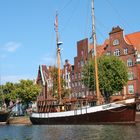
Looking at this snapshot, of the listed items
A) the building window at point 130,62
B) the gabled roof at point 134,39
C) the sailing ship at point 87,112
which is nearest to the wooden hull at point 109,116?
the sailing ship at point 87,112

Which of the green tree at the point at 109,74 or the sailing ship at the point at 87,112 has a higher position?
the green tree at the point at 109,74

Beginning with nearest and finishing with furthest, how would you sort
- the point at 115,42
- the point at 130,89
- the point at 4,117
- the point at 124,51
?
1. the point at 4,117
2. the point at 130,89
3. the point at 124,51
4. the point at 115,42

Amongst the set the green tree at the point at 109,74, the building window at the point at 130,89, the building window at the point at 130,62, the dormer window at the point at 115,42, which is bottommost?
the building window at the point at 130,89

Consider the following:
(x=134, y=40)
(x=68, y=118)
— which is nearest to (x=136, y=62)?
(x=134, y=40)

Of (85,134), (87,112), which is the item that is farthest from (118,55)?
(85,134)

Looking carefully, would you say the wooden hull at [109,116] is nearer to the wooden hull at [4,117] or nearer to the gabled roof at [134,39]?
the wooden hull at [4,117]

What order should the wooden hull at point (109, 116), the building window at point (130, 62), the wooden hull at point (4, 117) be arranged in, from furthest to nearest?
the building window at point (130, 62) < the wooden hull at point (4, 117) < the wooden hull at point (109, 116)

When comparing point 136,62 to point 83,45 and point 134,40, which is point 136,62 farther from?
point 83,45

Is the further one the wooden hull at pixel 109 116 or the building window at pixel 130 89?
the building window at pixel 130 89

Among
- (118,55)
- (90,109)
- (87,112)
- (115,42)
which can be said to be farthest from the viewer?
(115,42)

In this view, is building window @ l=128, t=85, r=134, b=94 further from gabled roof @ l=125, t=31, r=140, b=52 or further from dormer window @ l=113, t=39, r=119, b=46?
dormer window @ l=113, t=39, r=119, b=46

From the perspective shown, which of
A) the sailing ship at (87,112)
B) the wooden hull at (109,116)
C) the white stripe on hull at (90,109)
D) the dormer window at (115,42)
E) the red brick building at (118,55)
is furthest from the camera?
the dormer window at (115,42)

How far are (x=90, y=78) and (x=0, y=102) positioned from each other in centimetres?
5468

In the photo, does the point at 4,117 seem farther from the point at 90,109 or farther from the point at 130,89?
the point at 90,109
